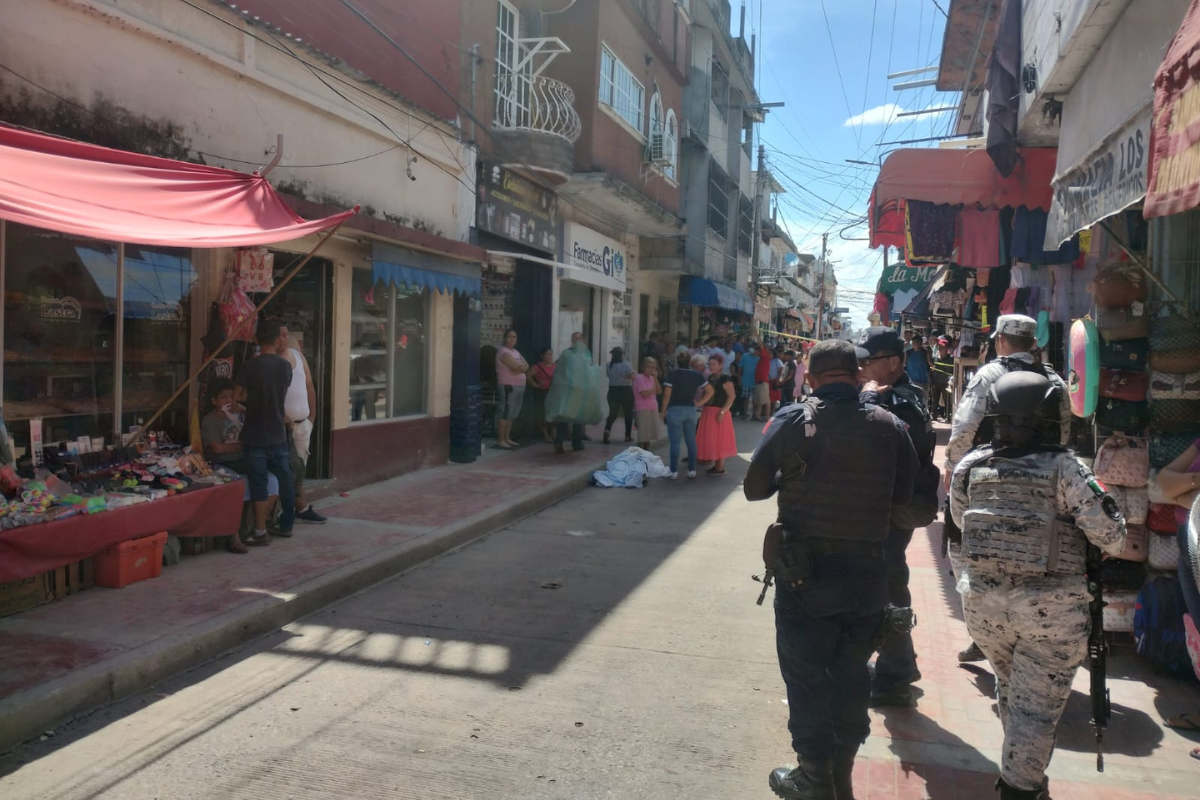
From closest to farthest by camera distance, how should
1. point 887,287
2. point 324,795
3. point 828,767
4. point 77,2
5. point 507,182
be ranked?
point 828,767 < point 324,795 < point 77,2 < point 507,182 < point 887,287

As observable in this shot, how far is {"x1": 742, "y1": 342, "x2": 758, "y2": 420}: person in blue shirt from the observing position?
797 inches

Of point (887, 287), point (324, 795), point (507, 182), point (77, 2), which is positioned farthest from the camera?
point (887, 287)

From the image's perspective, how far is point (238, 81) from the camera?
25.2 feet

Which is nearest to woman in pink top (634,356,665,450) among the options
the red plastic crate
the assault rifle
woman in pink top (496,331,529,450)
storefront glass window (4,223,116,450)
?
woman in pink top (496,331,529,450)

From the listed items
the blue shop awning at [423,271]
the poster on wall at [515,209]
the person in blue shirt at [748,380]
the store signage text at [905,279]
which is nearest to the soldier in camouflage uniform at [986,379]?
the blue shop awning at [423,271]

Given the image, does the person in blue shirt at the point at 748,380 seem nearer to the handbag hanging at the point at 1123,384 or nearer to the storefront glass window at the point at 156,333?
the storefront glass window at the point at 156,333

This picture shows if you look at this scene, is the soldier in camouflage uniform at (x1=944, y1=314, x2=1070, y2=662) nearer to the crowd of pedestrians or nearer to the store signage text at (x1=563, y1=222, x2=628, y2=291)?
the crowd of pedestrians

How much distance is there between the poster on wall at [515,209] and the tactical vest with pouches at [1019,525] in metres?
9.66

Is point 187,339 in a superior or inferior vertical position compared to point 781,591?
superior

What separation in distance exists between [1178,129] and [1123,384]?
1.98 meters

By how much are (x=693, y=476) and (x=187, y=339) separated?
670 centimetres

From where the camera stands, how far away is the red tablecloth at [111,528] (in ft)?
17.1

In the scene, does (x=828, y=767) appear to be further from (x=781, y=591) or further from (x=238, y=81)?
(x=238, y=81)

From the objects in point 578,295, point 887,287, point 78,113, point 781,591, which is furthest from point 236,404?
point 887,287
